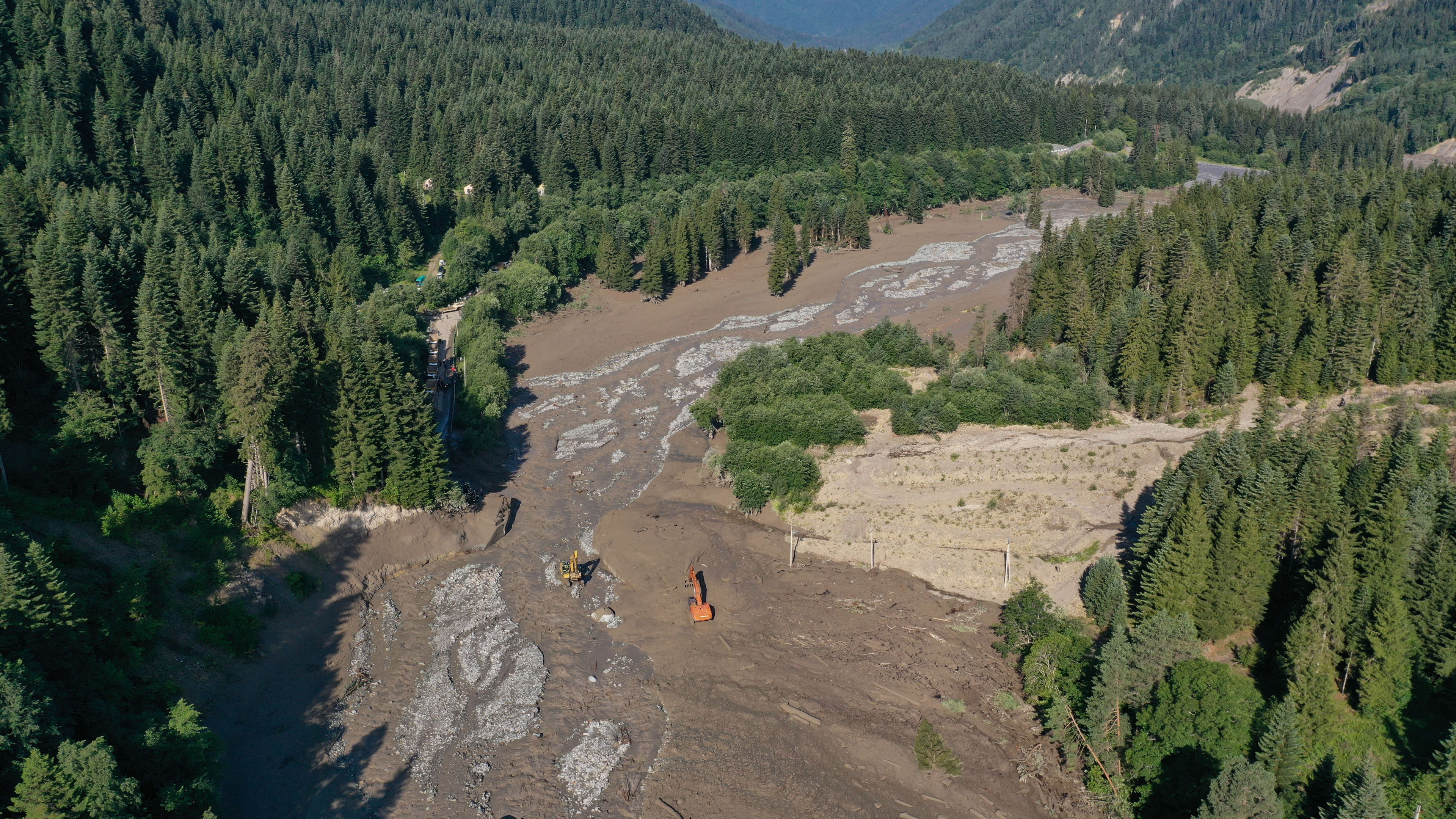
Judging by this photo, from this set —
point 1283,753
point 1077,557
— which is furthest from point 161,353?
point 1283,753

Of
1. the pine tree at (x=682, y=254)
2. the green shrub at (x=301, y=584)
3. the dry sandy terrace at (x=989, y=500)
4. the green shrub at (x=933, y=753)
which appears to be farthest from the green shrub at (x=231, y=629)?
the pine tree at (x=682, y=254)

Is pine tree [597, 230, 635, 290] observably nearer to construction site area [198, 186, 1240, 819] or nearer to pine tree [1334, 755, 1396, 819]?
construction site area [198, 186, 1240, 819]

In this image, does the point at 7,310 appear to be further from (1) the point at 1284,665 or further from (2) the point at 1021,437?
(1) the point at 1284,665

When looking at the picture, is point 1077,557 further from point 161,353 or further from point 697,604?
point 161,353

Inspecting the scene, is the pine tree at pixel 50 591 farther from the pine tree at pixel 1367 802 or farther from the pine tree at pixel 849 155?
the pine tree at pixel 849 155

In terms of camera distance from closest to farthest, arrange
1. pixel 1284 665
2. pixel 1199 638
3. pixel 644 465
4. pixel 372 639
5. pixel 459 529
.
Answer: pixel 1284 665
pixel 1199 638
pixel 372 639
pixel 459 529
pixel 644 465

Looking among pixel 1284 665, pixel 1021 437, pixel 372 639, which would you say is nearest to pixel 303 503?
pixel 372 639
